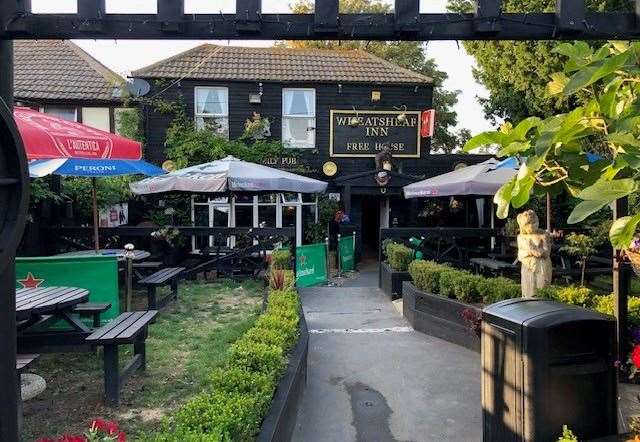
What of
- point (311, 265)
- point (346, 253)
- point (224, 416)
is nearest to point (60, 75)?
point (346, 253)

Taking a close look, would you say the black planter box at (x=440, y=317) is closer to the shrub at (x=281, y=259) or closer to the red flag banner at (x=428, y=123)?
the shrub at (x=281, y=259)

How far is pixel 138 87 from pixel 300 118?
189 inches

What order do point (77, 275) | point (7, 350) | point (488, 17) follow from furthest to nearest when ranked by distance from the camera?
1. point (77, 275)
2. point (488, 17)
3. point (7, 350)

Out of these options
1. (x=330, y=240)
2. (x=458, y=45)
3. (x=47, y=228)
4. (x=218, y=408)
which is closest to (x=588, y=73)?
(x=458, y=45)

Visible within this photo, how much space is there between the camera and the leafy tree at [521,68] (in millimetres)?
12008

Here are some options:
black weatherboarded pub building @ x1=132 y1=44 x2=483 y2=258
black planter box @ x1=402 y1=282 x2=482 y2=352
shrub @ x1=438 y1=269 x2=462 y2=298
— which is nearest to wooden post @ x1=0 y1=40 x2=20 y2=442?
black planter box @ x1=402 y1=282 x2=482 y2=352

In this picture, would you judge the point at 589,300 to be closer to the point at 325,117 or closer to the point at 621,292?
the point at 621,292

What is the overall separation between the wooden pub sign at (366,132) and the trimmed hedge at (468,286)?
892cm

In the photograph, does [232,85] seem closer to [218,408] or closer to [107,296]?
[107,296]

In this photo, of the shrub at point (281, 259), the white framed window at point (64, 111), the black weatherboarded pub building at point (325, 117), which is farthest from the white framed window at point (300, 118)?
the shrub at point (281, 259)

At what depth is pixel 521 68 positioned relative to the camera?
518 inches

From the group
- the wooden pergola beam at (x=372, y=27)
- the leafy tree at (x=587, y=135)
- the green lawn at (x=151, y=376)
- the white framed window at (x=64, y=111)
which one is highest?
the white framed window at (x=64, y=111)

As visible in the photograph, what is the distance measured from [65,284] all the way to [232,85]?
11.1 m

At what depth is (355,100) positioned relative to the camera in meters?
15.9
